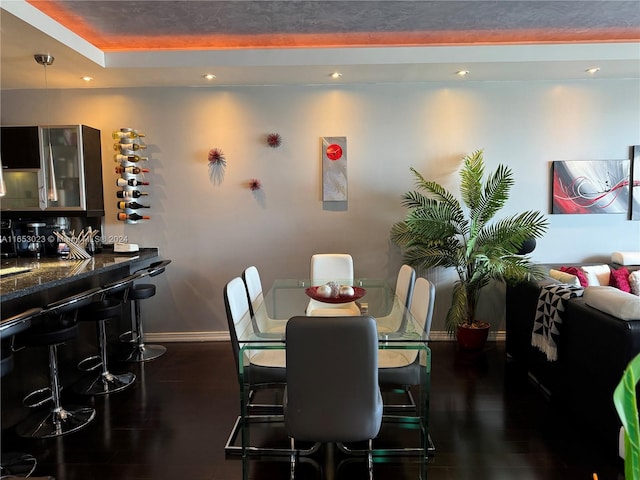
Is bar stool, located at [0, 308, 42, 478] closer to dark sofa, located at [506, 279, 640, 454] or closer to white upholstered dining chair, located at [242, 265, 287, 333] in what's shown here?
white upholstered dining chair, located at [242, 265, 287, 333]

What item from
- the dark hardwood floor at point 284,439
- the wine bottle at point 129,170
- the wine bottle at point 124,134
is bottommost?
the dark hardwood floor at point 284,439

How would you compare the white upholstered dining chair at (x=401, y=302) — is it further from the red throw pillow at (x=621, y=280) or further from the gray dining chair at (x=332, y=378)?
the red throw pillow at (x=621, y=280)

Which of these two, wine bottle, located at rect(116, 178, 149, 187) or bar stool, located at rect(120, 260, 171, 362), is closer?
bar stool, located at rect(120, 260, 171, 362)

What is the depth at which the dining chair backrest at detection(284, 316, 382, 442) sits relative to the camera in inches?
67.2

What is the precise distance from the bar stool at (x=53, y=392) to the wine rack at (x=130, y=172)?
1.44 meters

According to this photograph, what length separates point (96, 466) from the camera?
2262 mm

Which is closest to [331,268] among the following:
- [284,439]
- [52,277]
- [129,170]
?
[284,439]

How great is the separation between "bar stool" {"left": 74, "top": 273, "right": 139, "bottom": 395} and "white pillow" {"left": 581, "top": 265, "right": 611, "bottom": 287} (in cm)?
390

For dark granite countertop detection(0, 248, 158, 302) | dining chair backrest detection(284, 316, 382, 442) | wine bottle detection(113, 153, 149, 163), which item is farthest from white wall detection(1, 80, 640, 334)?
dining chair backrest detection(284, 316, 382, 442)

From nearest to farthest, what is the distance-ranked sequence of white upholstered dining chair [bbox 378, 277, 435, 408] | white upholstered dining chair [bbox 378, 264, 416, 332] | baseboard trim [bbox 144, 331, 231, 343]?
white upholstered dining chair [bbox 378, 277, 435, 408]
white upholstered dining chair [bbox 378, 264, 416, 332]
baseboard trim [bbox 144, 331, 231, 343]

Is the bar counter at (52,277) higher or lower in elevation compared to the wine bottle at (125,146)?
lower

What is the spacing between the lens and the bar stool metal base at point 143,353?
3789 millimetres

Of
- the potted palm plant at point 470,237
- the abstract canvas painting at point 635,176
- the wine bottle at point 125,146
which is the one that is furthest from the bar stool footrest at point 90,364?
the abstract canvas painting at point 635,176

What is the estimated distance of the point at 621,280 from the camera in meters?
3.58
